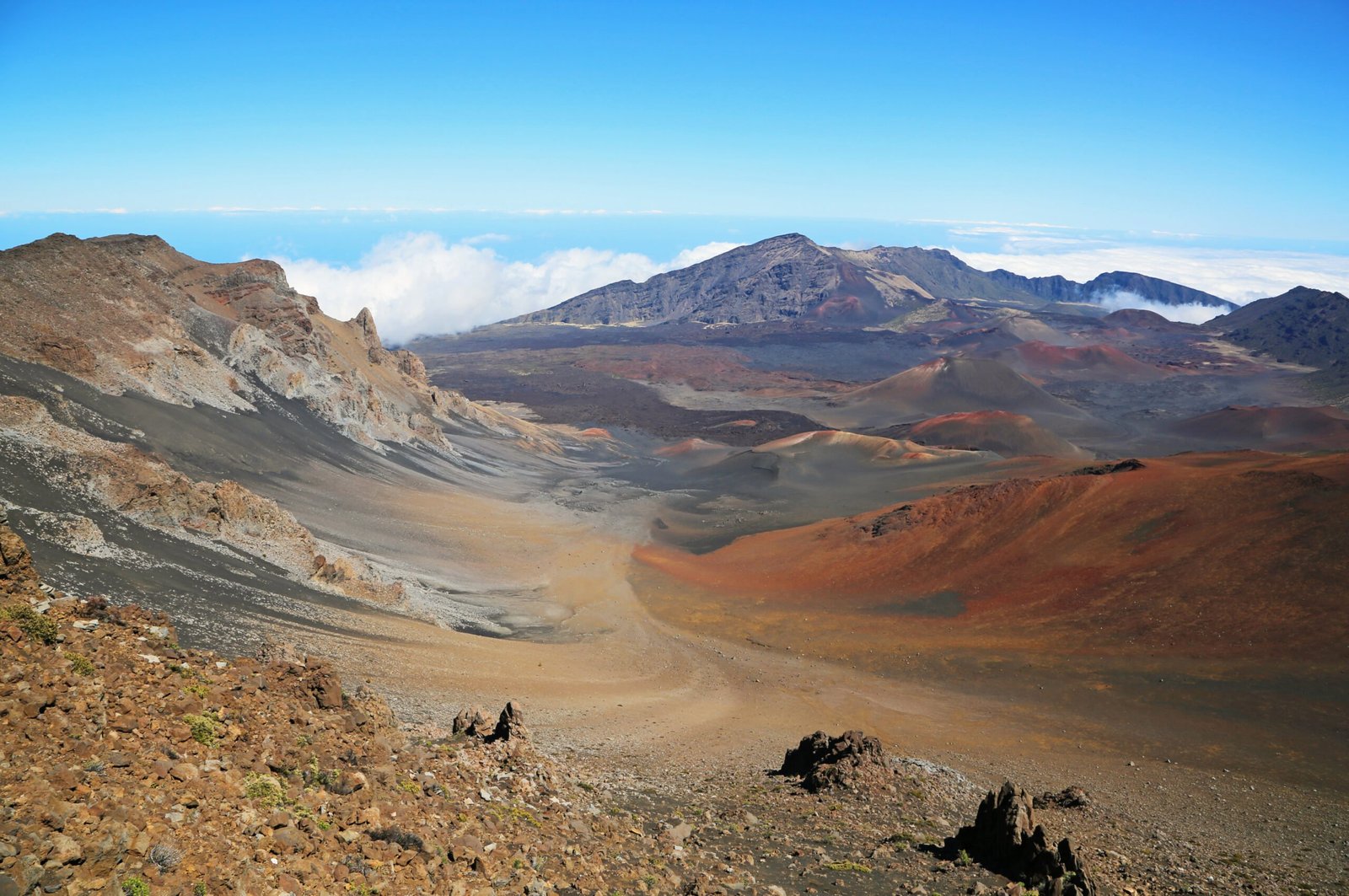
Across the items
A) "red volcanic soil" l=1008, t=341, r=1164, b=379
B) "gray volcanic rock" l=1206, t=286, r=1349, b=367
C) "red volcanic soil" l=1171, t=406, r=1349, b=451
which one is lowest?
"red volcanic soil" l=1171, t=406, r=1349, b=451

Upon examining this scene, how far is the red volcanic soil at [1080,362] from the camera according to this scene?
147125mm

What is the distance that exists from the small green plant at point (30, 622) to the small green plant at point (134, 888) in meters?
4.50

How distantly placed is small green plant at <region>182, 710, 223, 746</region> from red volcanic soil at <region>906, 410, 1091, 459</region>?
79075 mm

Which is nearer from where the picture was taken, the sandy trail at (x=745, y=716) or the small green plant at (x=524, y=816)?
the small green plant at (x=524, y=816)

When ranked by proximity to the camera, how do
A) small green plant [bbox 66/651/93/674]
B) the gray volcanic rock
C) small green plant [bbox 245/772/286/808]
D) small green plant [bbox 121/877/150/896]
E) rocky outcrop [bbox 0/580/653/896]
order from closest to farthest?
small green plant [bbox 121/877/150/896] < rocky outcrop [bbox 0/580/653/896] < small green plant [bbox 245/772/286/808] < small green plant [bbox 66/651/93/674] < the gray volcanic rock

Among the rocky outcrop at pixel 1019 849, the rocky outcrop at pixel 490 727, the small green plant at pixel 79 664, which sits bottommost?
the rocky outcrop at pixel 1019 849

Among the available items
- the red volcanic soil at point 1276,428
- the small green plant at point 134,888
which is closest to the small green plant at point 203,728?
the small green plant at point 134,888

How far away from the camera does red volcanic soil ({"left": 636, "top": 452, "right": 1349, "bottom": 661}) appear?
30.2 metres

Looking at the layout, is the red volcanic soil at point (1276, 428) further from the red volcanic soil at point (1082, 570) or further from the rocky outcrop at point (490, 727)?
the rocky outcrop at point (490, 727)

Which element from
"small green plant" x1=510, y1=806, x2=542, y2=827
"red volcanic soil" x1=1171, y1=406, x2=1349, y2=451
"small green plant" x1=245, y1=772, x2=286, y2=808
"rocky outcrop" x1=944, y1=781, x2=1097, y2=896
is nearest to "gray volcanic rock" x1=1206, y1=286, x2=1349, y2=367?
"red volcanic soil" x1=1171, y1=406, x2=1349, y2=451

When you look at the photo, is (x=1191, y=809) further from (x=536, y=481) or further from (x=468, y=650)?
(x=536, y=481)

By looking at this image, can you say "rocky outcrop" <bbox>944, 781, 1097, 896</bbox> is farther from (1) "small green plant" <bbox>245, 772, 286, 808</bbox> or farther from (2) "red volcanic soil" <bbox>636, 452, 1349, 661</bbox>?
(2) "red volcanic soil" <bbox>636, 452, 1349, 661</bbox>

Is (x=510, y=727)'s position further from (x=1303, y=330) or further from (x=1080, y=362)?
(x=1303, y=330)

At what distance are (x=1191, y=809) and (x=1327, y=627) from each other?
14194mm
